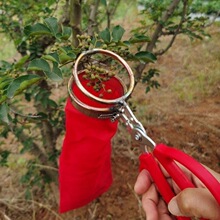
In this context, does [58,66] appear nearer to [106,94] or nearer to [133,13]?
[106,94]

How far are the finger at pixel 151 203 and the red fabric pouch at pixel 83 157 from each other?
0.19m

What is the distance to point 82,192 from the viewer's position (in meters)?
1.11

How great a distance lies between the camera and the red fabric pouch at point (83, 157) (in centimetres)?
87

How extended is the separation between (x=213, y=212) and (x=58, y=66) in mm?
438

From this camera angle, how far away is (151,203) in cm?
90

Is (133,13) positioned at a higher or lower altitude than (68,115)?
lower

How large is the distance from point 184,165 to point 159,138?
122cm

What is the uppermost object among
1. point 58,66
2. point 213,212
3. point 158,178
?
point 58,66

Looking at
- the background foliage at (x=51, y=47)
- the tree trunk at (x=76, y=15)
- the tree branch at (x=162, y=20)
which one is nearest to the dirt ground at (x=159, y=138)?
the background foliage at (x=51, y=47)

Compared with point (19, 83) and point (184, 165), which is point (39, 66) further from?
point (184, 165)

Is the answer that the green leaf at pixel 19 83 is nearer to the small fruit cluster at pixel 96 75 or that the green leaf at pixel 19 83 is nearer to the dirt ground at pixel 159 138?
the small fruit cluster at pixel 96 75

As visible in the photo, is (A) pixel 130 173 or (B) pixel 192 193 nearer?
(B) pixel 192 193

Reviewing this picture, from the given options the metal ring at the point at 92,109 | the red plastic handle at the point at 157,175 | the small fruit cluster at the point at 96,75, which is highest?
the small fruit cluster at the point at 96,75

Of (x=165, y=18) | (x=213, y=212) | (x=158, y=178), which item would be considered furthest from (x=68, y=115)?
(x=165, y=18)
